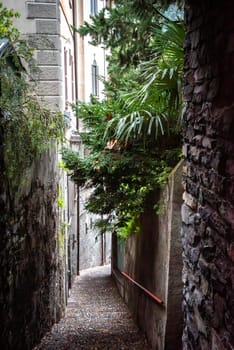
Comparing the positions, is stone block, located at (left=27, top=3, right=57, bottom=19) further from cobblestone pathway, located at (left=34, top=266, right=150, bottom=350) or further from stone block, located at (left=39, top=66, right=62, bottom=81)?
cobblestone pathway, located at (left=34, top=266, right=150, bottom=350)

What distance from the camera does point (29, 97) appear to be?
4441mm

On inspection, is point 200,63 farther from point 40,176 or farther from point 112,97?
point 112,97

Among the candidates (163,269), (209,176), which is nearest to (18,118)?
(209,176)

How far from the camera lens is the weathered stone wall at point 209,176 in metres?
2.28

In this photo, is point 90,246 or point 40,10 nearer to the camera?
point 40,10

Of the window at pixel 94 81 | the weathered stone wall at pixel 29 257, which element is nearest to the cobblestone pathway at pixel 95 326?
the weathered stone wall at pixel 29 257

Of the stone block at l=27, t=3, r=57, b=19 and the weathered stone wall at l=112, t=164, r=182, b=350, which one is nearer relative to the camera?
the weathered stone wall at l=112, t=164, r=182, b=350

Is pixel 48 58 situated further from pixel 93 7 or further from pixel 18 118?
pixel 93 7

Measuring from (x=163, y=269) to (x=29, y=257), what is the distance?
157 cm

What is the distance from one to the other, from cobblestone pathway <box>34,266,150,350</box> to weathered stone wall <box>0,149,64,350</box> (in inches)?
9.5

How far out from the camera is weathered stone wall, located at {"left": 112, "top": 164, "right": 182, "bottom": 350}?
506cm

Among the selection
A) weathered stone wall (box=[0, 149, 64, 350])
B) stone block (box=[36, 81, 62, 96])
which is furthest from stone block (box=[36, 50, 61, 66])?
weathered stone wall (box=[0, 149, 64, 350])

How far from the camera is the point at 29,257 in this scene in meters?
4.93

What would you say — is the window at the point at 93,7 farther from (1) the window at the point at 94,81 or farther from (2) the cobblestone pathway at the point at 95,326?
(2) the cobblestone pathway at the point at 95,326
